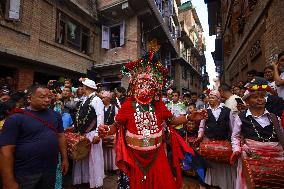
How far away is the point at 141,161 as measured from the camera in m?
3.45

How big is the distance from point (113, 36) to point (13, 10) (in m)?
6.96

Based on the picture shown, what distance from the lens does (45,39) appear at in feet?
37.6

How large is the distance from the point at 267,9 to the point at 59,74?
31.9ft

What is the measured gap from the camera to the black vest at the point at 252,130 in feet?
10.8

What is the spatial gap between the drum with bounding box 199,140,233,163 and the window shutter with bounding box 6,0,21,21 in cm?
911

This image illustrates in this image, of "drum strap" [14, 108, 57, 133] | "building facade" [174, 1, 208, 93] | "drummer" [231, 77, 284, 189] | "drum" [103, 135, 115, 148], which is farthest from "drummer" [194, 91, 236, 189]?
"building facade" [174, 1, 208, 93]

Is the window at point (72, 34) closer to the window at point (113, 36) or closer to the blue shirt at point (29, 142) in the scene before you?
the window at point (113, 36)

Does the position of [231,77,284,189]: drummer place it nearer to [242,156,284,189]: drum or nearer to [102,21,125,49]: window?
[242,156,284,189]: drum

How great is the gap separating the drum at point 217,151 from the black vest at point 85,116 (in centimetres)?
234

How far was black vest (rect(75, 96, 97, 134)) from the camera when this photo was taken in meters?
5.08

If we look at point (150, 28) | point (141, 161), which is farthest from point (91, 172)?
point (150, 28)

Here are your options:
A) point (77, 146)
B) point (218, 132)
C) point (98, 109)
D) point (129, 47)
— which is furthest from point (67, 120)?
point (129, 47)

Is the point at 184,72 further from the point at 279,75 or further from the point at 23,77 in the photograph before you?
the point at 279,75

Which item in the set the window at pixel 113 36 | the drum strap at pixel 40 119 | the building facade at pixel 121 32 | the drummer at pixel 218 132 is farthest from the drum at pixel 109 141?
the window at pixel 113 36
